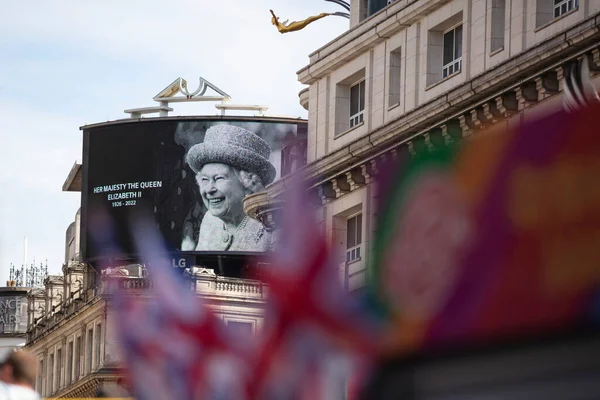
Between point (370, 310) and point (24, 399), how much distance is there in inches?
179

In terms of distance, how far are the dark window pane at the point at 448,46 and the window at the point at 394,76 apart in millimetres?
2010

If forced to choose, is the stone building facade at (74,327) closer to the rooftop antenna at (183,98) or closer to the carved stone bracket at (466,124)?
the rooftop antenna at (183,98)

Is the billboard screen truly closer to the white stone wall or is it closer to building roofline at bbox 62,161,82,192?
building roofline at bbox 62,161,82,192

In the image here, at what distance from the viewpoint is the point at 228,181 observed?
85.1m

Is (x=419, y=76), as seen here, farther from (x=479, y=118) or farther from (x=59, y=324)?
(x=59, y=324)

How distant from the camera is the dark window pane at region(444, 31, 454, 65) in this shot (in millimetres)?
42406

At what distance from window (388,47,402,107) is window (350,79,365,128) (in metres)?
1.99

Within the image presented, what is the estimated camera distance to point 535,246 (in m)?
5.20

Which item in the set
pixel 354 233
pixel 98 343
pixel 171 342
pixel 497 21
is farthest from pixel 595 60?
pixel 98 343

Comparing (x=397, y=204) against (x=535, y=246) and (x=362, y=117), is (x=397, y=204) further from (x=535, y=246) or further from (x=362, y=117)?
(x=362, y=117)

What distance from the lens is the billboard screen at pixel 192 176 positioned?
276 feet

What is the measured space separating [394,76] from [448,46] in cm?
252

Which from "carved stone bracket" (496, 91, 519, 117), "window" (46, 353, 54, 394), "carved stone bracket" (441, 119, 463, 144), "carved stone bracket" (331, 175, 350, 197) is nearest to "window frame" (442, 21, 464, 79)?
"carved stone bracket" (441, 119, 463, 144)

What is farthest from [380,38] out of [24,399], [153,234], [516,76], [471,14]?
[153,234]
